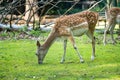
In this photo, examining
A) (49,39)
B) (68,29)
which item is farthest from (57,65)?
(68,29)

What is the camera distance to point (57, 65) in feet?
33.2

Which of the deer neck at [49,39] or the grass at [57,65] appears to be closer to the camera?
the grass at [57,65]

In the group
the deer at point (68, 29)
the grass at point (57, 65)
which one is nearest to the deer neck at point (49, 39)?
the deer at point (68, 29)

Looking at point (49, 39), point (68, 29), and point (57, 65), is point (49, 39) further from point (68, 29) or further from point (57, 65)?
point (57, 65)

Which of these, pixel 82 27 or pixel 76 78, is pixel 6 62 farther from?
pixel 76 78

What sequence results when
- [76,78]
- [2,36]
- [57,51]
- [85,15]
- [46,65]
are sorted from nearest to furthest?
[76,78] < [46,65] < [85,15] < [57,51] < [2,36]

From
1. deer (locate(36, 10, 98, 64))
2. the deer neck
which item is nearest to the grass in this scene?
deer (locate(36, 10, 98, 64))

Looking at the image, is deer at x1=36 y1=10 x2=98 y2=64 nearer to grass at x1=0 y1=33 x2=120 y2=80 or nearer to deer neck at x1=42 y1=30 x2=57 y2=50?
deer neck at x1=42 y1=30 x2=57 y2=50

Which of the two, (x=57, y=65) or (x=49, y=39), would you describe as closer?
(x=57, y=65)

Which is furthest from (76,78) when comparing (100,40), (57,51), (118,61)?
(100,40)

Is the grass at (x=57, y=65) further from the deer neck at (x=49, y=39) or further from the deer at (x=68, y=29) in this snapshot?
the deer neck at (x=49, y=39)

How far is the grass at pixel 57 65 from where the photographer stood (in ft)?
28.4

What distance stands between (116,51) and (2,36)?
5.57m

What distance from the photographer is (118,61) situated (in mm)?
10719
